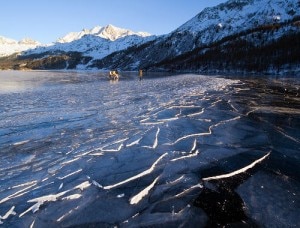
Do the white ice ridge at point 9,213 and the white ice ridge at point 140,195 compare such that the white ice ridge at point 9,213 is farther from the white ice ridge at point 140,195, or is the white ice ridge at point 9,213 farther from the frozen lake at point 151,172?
the white ice ridge at point 140,195

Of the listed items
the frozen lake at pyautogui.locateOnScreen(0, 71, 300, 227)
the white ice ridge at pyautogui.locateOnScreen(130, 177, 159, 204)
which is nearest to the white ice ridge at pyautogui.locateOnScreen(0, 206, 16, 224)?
the frozen lake at pyautogui.locateOnScreen(0, 71, 300, 227)

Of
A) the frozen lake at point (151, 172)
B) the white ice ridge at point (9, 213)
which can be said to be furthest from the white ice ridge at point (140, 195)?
the white ice ridge at point (9, 213)

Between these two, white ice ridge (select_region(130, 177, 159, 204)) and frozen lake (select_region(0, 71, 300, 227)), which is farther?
white ice ridge (select_region(130, 177, 159, 204))

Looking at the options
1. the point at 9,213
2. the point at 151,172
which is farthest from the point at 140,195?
the point at 9,213

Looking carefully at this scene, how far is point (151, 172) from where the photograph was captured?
6.29 meters

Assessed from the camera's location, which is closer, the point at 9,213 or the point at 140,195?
the point at 9,213

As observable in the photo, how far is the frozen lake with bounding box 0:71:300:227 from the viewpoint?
4.62 meters

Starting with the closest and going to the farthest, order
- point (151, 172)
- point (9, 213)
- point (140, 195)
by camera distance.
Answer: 1. point (9, 213)
2. point (140, 195)
3. point (151, 172)

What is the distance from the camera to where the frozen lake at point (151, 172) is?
4.62 meters

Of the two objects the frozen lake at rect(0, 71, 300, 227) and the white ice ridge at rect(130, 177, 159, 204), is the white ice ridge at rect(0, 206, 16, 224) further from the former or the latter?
the white ice ridge at rect(130, 177, 159, 204)

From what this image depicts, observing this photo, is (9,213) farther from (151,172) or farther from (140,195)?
(151,172)

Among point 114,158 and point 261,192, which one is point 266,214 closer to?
point 261,192

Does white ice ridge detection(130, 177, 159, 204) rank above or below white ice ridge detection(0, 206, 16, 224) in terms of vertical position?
below

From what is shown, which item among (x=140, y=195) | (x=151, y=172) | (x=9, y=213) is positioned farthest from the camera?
(x=151, y=172)
